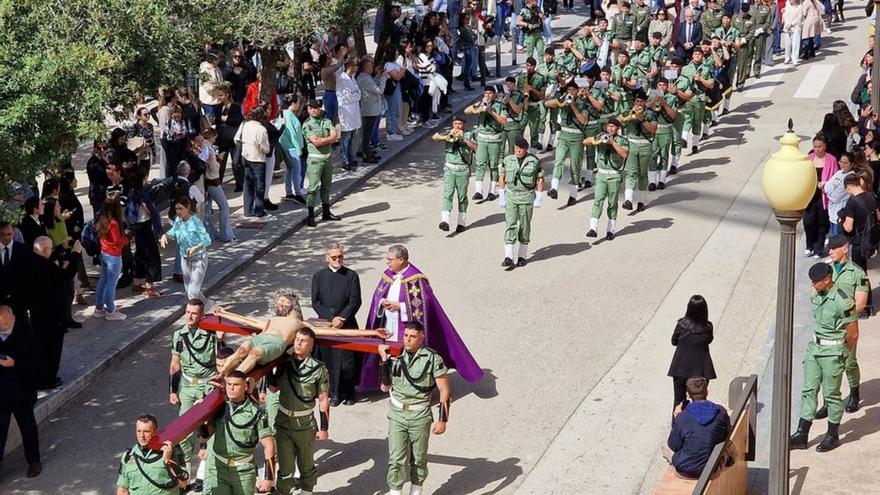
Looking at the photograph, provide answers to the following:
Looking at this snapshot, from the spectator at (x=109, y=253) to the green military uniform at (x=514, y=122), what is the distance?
763 cm

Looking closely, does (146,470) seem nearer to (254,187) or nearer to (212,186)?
(212,186)

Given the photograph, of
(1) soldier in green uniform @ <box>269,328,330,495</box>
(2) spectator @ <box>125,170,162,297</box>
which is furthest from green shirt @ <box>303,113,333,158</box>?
(1) soldier in green uniform @ <box>269,328,330,495</box>

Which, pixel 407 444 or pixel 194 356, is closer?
pixel 407 444

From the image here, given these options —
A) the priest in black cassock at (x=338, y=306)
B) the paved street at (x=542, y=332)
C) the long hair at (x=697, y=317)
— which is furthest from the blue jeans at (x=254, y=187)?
the long hair at (x=697, y=317)

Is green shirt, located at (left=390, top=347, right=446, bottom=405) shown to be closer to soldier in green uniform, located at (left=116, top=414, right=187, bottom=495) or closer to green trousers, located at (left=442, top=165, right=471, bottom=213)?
soldier in green uniform, located at (left=116, top=414, right=187, bottom=495)

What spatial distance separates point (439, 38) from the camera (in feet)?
84.4

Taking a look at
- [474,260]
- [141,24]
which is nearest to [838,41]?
[474,260]

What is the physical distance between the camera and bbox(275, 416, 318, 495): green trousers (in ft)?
37.0

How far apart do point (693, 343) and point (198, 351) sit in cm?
447

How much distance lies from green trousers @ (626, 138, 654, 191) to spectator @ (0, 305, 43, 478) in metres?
10.1

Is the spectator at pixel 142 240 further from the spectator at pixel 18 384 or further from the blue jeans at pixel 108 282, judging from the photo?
the spectator at pixel 18 384

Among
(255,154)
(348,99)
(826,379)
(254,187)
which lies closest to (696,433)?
(826,379)

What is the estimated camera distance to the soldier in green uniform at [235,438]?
415 inches

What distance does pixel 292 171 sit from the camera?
2012 cm
